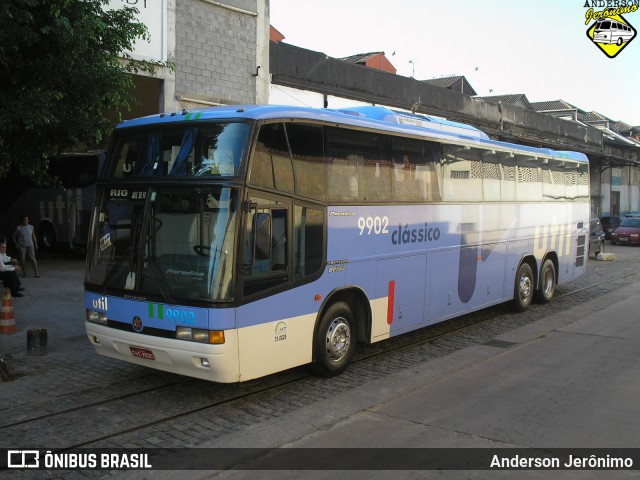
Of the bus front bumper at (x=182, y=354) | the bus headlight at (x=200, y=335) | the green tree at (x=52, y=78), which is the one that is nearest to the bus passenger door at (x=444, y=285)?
the bus front bumper at (x=182, y=354)

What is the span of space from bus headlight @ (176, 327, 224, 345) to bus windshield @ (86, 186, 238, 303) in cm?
31

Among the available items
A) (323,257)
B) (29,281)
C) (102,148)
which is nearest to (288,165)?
(323,257)

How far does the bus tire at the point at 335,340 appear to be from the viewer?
731cm

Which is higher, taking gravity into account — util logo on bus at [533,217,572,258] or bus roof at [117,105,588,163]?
bus roof at [117,105,588,163]

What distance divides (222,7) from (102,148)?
5699 millimetres

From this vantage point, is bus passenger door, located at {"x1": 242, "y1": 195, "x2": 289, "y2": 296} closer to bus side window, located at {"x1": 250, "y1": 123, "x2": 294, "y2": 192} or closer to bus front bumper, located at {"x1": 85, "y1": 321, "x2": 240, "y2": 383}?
bus side window, located at {"x1": 250, "y1": 123, "x2": 294, "y2": 192}

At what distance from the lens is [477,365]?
8.30 meters

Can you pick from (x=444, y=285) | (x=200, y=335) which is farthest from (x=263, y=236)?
(x=444, y=285)

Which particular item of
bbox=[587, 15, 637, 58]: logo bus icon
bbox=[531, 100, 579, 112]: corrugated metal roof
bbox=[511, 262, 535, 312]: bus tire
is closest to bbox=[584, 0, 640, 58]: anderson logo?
bbox=[587, 15, 637, 58]: logo bus icon

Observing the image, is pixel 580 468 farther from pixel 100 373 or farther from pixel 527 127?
pixel 527 127

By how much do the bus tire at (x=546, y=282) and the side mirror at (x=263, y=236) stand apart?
866 centimetres

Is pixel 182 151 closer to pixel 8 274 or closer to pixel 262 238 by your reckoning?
pixel 262 238

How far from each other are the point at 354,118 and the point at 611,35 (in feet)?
42.9

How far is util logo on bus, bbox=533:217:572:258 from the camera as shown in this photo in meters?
13.0
